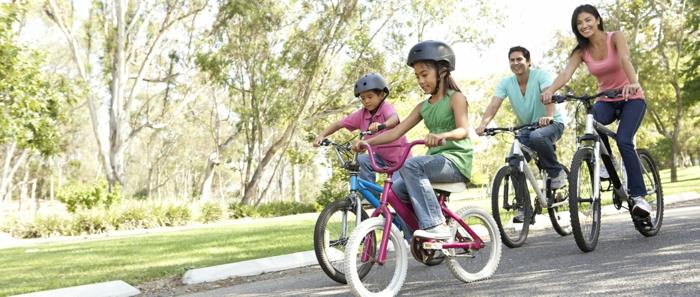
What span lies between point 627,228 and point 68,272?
5.97 meters

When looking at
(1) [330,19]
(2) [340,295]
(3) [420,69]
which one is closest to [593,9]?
(3) [420,69]

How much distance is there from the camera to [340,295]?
4793mm

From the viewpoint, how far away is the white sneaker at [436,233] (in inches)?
177

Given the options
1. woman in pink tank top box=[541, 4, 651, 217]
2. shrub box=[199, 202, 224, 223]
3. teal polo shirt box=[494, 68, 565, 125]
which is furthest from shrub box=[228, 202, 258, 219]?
woman in pink tank top box=[541, 4, 651, 217]

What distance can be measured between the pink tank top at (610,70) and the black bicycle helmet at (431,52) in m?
2.05

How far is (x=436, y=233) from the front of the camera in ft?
14.9

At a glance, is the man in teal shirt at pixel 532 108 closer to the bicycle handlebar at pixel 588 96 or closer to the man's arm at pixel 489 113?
the man's arm at pixel 489 113

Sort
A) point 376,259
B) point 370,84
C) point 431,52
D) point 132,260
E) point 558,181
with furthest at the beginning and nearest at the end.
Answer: point 132,260, point 558,181, point 370,84, point 431,52, point 376,259

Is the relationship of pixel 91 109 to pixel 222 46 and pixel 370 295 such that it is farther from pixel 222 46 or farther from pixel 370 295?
pixel 370 295

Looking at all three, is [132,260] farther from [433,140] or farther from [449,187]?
[433,140]

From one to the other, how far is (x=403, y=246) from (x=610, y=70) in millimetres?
2885

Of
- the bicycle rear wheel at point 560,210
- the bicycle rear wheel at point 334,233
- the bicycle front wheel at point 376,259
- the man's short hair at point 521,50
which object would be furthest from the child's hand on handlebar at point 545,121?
the bicycle front wheel at point 376,259

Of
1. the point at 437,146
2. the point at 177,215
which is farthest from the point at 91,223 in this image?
the point at 437,146

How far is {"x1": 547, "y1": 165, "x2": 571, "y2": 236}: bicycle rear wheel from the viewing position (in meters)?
6.91
